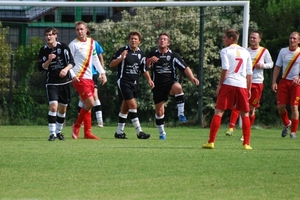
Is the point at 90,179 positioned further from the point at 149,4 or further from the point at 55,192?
the point at 149,4

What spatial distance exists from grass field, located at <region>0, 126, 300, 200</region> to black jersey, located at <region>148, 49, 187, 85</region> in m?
1.90

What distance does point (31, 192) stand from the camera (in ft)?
28.1

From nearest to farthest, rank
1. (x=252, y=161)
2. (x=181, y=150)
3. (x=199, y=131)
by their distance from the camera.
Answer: (x=252, y=161) < (x=181, y=150) < (x=199, y=131)

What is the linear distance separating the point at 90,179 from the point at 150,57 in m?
7.09

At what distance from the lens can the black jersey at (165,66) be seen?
1631 centimetres

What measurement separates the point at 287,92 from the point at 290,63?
2.08 feet

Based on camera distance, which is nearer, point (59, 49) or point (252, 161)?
point (252, 161)

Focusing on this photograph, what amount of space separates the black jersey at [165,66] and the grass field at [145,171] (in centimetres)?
190

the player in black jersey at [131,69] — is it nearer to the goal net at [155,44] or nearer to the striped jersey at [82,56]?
the striped jersey at [82,56]

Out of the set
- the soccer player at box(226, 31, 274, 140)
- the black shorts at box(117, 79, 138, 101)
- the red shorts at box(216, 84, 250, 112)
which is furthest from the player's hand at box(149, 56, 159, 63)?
the red shorts at box(216, 84, 250, 112)

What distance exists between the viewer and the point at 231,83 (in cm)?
1303

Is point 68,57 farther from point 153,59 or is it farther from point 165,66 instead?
point 165,66

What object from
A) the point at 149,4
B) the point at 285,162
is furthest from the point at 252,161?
the point at 149,4

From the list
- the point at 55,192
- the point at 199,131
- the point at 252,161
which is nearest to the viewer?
the point at 55,192
